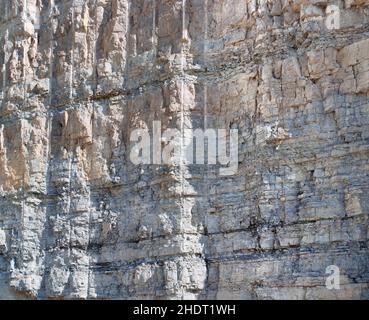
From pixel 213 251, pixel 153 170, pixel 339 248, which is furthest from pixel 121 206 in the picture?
pixel 339 248

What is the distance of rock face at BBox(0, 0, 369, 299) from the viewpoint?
34.6ft

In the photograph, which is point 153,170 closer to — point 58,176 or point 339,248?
point 58,176

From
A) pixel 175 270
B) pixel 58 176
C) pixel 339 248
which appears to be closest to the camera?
pixel 339 248

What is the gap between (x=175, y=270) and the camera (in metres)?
11.3

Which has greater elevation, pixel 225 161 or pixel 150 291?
pixel 225 161

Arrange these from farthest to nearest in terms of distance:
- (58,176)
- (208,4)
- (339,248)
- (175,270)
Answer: (58,176) < (208,4) < (175,270) < (339,248)

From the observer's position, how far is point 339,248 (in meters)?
10.2

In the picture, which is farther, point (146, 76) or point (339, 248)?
point (146, 76)

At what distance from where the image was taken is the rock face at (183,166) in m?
10.5

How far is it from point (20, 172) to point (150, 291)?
3.12 m

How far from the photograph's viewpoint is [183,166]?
38.1 ft

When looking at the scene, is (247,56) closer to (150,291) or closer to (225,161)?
(225,161)
